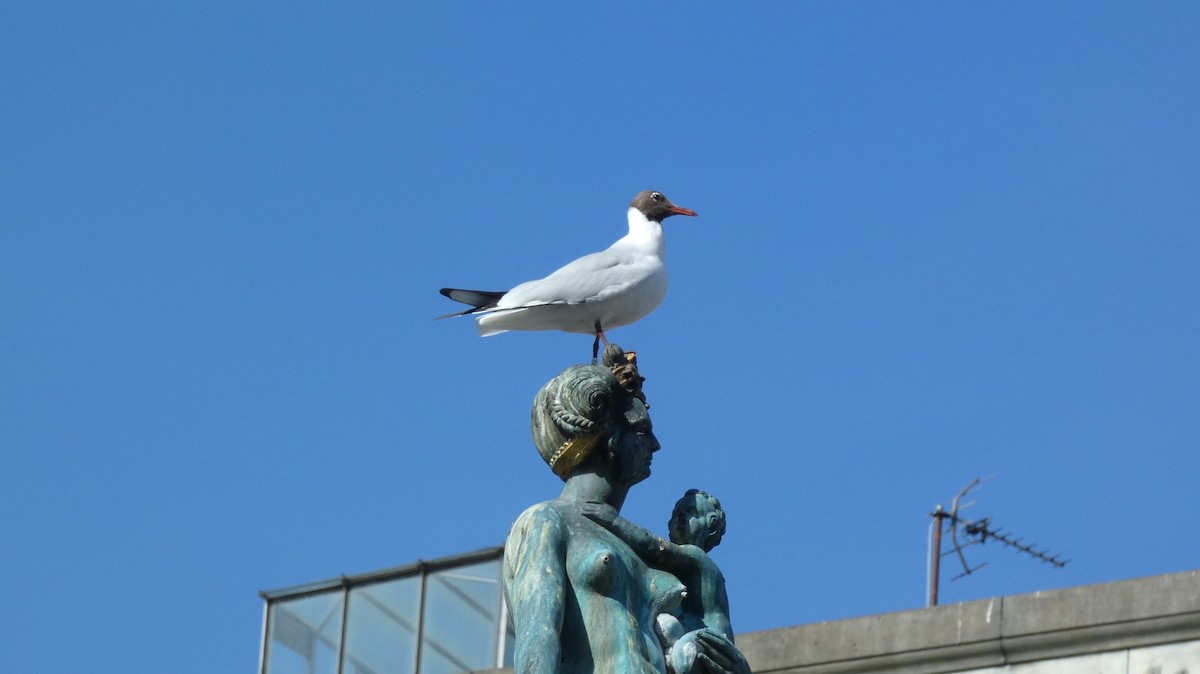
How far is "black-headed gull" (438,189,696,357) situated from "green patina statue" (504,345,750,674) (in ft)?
26.2

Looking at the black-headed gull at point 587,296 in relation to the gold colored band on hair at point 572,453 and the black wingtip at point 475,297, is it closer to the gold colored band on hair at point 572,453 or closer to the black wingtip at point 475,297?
the black wingtip at point 475,297

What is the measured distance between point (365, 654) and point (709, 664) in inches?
553

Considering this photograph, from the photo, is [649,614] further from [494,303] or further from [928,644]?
[494,303]

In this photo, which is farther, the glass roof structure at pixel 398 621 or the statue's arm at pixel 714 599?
the glass roof structure at pixel 398 621

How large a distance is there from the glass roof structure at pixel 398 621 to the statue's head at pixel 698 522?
12.0 metres

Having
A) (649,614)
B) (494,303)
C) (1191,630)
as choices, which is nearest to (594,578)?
(649,614)

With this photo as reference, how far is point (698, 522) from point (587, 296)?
8843mm

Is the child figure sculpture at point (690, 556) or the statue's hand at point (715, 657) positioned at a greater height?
the child figure sculpture at point (690, 556)

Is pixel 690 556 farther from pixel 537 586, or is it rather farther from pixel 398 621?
pixel 398 621

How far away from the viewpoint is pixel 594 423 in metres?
8.90

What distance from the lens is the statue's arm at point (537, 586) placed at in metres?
8.40

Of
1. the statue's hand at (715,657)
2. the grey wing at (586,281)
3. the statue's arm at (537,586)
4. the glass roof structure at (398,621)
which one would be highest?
the grey wing at (586,281)

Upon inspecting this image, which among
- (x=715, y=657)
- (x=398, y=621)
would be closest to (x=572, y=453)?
(x=715, y=657)

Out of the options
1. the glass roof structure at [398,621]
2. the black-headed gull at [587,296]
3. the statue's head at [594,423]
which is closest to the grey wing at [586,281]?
the black-headed gull at [587,296]
